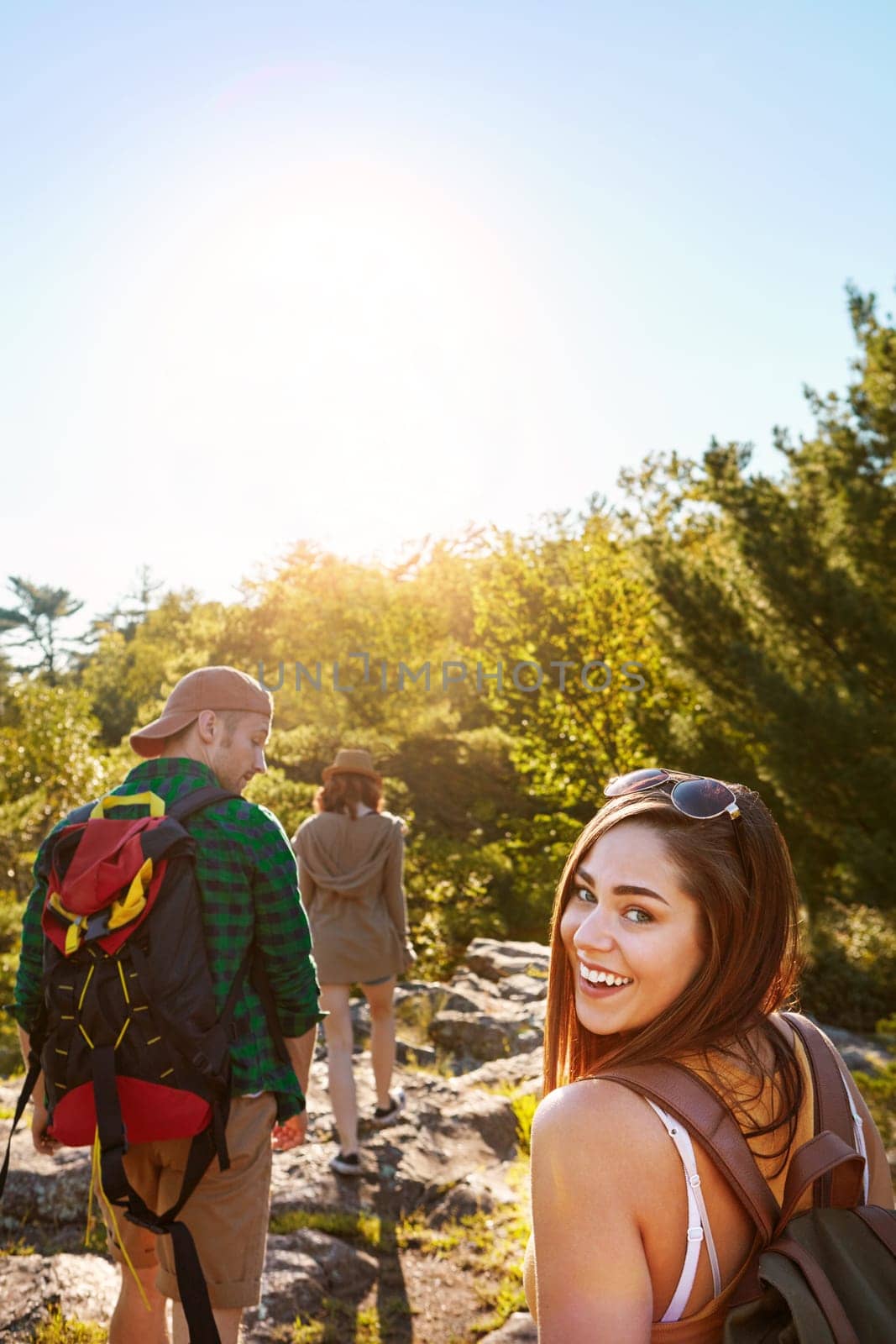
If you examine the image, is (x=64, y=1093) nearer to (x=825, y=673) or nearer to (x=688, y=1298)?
(x=688, y=1298)

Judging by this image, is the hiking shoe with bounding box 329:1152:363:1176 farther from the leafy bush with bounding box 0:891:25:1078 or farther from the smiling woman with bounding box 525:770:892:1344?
the leafy bush with bounding box 0:891:25:1078

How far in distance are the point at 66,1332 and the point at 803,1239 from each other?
282 cm

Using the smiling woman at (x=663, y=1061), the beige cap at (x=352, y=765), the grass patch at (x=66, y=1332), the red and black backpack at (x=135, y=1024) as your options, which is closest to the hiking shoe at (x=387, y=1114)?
the beige cap at (x=352, y=765)

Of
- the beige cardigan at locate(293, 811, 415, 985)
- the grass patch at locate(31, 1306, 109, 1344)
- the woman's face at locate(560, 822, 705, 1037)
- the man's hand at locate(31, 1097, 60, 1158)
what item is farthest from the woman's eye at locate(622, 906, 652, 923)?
the beige cardigan at locate(293, 811, 415, 985)

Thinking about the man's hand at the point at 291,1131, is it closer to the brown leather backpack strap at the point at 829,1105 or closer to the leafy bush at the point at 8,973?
the brown leather backpack strap at the point at 829,1105

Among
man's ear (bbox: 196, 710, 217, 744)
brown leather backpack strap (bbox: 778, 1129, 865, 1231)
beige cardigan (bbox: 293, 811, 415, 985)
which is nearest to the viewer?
brown leather backpack strap (bbox: 778, 1129, 865, 1231)

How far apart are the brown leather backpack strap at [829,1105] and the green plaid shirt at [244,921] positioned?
1295 mm

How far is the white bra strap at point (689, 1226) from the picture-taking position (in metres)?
1.01

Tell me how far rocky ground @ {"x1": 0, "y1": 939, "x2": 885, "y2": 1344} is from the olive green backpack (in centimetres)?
259

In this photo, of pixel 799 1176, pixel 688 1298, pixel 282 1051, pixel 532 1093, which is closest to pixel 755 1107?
pixel 799 1176

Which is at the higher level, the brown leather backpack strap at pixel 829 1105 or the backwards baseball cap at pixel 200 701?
the backwards baseball cap at pixel 200 701

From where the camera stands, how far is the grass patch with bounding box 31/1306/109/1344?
9.60 feet

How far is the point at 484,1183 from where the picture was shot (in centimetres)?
439

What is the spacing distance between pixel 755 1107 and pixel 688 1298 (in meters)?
0.20
